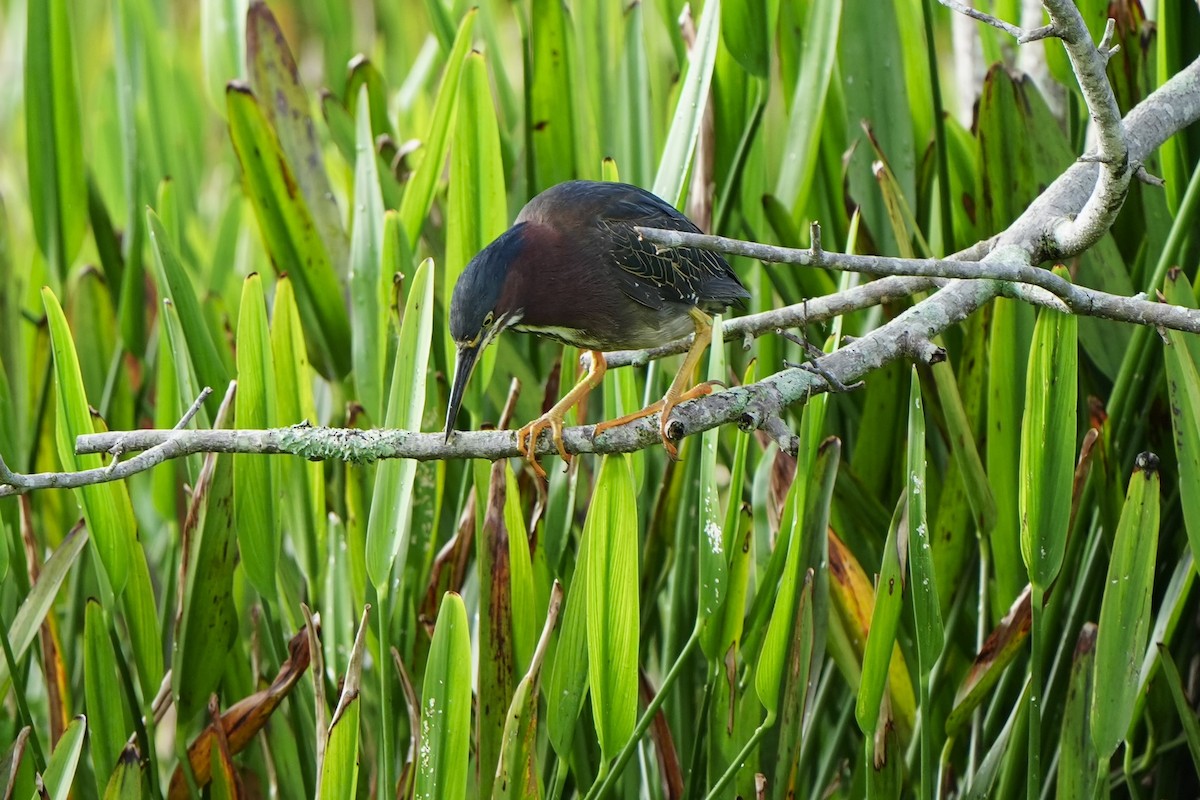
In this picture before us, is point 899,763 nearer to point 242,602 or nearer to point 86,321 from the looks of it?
point 242,602

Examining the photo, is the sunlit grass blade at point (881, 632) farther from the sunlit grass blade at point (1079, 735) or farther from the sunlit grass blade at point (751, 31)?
the sunlit grass blade at point (751, 31)

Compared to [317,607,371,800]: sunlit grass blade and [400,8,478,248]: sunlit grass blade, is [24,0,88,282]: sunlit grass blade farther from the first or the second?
[317,607,371,800]: sunlit grass blade

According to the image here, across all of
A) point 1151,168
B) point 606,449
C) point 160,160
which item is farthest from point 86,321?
point 1151,168

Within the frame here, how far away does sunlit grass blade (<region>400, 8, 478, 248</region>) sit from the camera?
240 cm

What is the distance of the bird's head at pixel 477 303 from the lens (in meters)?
1.94

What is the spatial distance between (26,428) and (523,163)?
48.0 inches

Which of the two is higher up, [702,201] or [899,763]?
[702,201]

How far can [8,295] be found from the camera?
8.48 ft

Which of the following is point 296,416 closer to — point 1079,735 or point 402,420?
point 402,420

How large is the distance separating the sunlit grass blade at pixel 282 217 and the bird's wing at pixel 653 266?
2.21 ft

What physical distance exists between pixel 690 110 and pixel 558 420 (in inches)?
23.0

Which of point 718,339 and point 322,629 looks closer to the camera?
point 718,339

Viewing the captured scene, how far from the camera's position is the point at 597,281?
87.3 inches

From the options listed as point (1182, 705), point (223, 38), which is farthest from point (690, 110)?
point (223, 38)
